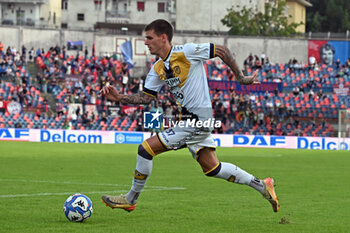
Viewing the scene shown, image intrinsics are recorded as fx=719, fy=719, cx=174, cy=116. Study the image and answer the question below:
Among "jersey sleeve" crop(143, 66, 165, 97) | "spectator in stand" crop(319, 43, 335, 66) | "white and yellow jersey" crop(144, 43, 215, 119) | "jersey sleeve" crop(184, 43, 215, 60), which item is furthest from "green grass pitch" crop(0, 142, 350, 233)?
"spectator in stand" crop(319, 43, 335, 66)

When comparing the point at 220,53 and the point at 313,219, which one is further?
the point at 313,219

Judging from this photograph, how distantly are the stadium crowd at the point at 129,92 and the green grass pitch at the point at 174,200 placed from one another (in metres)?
22.9

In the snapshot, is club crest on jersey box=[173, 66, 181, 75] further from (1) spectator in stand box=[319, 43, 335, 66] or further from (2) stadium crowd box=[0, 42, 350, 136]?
(1) spectator in stand box=[319, 43, 335, 66]

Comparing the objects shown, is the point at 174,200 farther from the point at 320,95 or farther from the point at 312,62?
the point at 312,62

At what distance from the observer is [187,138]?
9.50 metres

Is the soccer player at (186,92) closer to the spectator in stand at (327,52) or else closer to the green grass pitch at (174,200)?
the green grass pitch at (174,200)

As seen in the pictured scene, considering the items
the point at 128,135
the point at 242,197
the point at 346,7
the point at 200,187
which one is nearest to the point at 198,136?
the point at 242,197

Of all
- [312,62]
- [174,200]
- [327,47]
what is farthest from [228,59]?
[327,47]

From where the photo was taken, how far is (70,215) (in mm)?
9578

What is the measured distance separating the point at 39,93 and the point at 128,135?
8.50m

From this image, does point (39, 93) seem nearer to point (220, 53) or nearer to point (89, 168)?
point (89, 168)

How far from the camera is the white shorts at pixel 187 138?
940cm

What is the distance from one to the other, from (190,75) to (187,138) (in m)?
0.83

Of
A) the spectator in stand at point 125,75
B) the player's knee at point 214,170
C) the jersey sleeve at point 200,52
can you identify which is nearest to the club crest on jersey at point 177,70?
the jersey sleeve at point 200,52
